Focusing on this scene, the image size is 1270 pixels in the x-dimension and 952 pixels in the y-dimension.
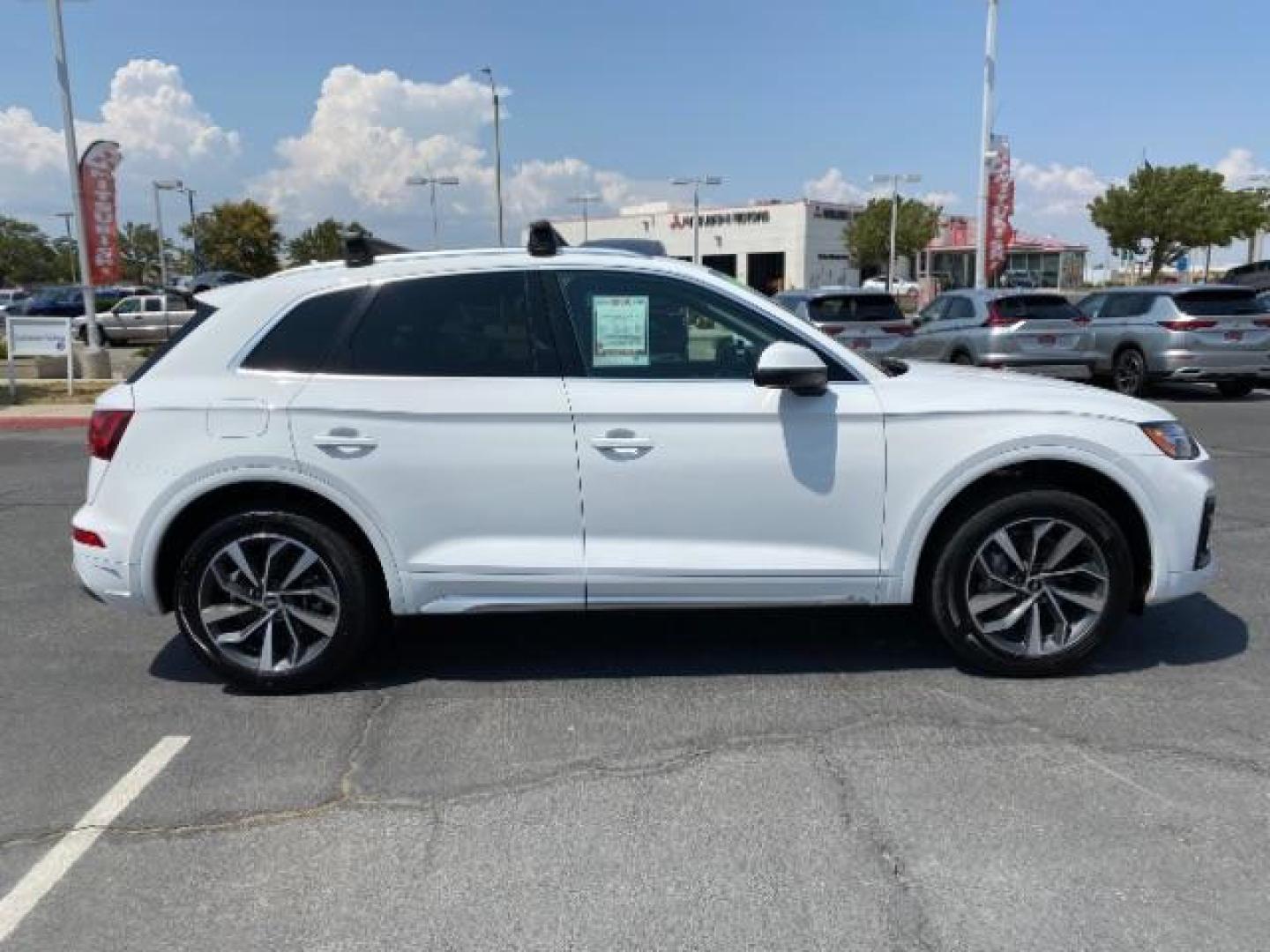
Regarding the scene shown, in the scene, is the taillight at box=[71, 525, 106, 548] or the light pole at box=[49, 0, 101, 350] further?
the light pole at box=[49, 0, 101, 350]

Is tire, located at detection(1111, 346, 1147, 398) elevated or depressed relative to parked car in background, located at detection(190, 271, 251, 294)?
depressed

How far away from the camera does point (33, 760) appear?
12.0 feet

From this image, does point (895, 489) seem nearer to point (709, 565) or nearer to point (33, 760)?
point (709, 565)

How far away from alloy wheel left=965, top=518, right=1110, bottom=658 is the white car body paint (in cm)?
27

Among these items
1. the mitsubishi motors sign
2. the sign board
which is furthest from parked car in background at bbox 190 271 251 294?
the mitsubishi motors sign

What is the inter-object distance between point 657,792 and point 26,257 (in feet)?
361

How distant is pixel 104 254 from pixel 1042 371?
17.6 meters

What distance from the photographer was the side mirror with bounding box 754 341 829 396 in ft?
12.7

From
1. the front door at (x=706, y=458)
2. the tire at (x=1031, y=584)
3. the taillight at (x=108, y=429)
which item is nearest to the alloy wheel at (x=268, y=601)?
the taillight at (x=108, y=429)

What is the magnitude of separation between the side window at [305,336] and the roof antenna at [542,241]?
0.74 m

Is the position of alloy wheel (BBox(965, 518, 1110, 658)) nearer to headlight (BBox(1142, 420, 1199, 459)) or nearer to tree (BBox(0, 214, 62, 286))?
headlight (BBox(1142, 420, 1199, 459))

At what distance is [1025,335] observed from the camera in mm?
14727

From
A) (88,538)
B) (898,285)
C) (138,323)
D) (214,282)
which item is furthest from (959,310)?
(898,285)

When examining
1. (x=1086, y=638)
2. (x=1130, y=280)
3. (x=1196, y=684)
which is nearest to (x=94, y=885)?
(x=1086, y=638)
